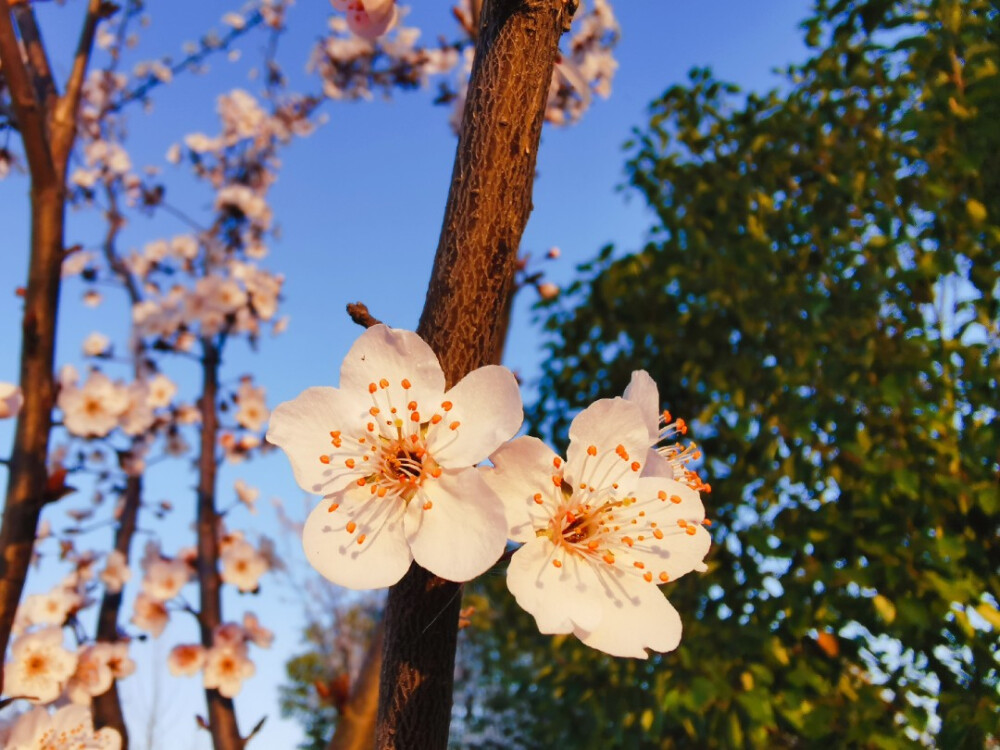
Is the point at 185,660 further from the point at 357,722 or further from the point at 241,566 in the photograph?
the point at 357,722

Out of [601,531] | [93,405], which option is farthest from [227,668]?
[601,531]

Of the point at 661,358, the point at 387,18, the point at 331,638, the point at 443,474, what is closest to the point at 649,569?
the point at 443,474

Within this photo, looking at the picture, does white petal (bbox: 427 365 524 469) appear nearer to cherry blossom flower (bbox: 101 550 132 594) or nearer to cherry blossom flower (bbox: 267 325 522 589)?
cherry blossom flower (bbox: 267 325 522 589)

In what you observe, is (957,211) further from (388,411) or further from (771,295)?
(388,411)

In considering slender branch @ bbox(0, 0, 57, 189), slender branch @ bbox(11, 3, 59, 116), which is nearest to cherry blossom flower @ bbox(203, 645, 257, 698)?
slender branch @ bbox(0, 0, 57, 189)

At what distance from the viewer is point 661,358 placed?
291 cm

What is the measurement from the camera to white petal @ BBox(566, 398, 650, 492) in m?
0.62

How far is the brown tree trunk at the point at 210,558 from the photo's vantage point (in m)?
1.65

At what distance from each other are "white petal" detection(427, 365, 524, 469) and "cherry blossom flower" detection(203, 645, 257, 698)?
4.75 feet

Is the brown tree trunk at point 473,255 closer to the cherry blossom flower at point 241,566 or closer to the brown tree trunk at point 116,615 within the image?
the brown tree trunk at point 116,615

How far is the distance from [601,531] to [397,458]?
0.59 ft

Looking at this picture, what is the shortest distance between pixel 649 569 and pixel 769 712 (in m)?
1.35

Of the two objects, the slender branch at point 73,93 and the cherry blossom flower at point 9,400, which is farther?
the slender branch at point 73,93

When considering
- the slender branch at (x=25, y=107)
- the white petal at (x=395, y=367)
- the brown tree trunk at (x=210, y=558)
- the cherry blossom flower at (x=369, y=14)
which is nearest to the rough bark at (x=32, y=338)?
the slender branch at (x=25, y=107)
